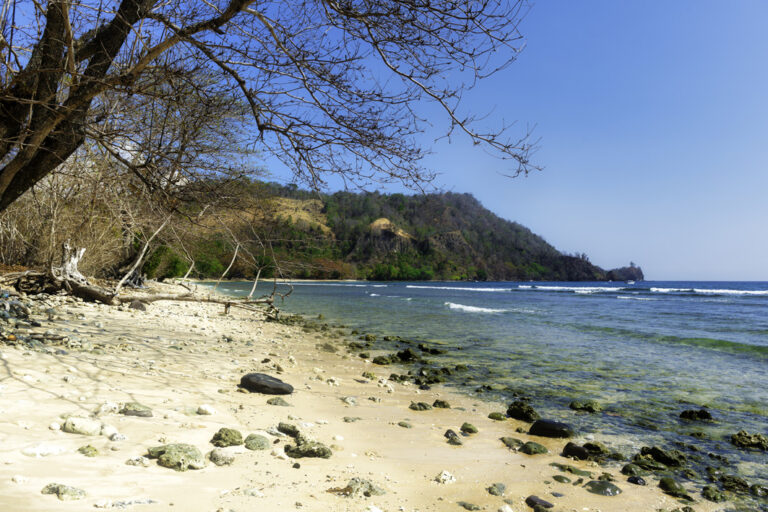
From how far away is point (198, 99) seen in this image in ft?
14.6

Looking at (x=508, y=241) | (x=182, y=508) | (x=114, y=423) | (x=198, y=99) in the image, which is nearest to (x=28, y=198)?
(x=198, y=99)

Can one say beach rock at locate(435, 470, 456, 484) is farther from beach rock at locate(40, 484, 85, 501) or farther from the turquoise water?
the turquoise water

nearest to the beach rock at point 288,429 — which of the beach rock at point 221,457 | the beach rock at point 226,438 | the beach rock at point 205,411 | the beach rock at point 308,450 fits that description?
the beach rock at point 308,450

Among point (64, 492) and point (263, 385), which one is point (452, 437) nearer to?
point (263, 385)

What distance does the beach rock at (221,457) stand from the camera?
3.09m

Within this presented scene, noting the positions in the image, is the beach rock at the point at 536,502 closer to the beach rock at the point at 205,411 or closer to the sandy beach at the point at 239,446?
the sandy beach at the point at 239,446

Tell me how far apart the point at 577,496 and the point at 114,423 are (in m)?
3.73

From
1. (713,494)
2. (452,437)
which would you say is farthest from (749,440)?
(452,437)

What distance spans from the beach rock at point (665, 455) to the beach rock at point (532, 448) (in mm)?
1090

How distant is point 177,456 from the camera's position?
2.95 meters

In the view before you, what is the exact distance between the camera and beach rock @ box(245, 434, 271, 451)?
346cm

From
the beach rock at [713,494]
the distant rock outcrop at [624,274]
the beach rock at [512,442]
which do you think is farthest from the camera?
the distant rock outcrop at [624,274]

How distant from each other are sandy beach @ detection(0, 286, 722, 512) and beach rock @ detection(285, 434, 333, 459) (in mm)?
57

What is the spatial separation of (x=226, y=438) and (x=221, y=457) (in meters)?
0.32
